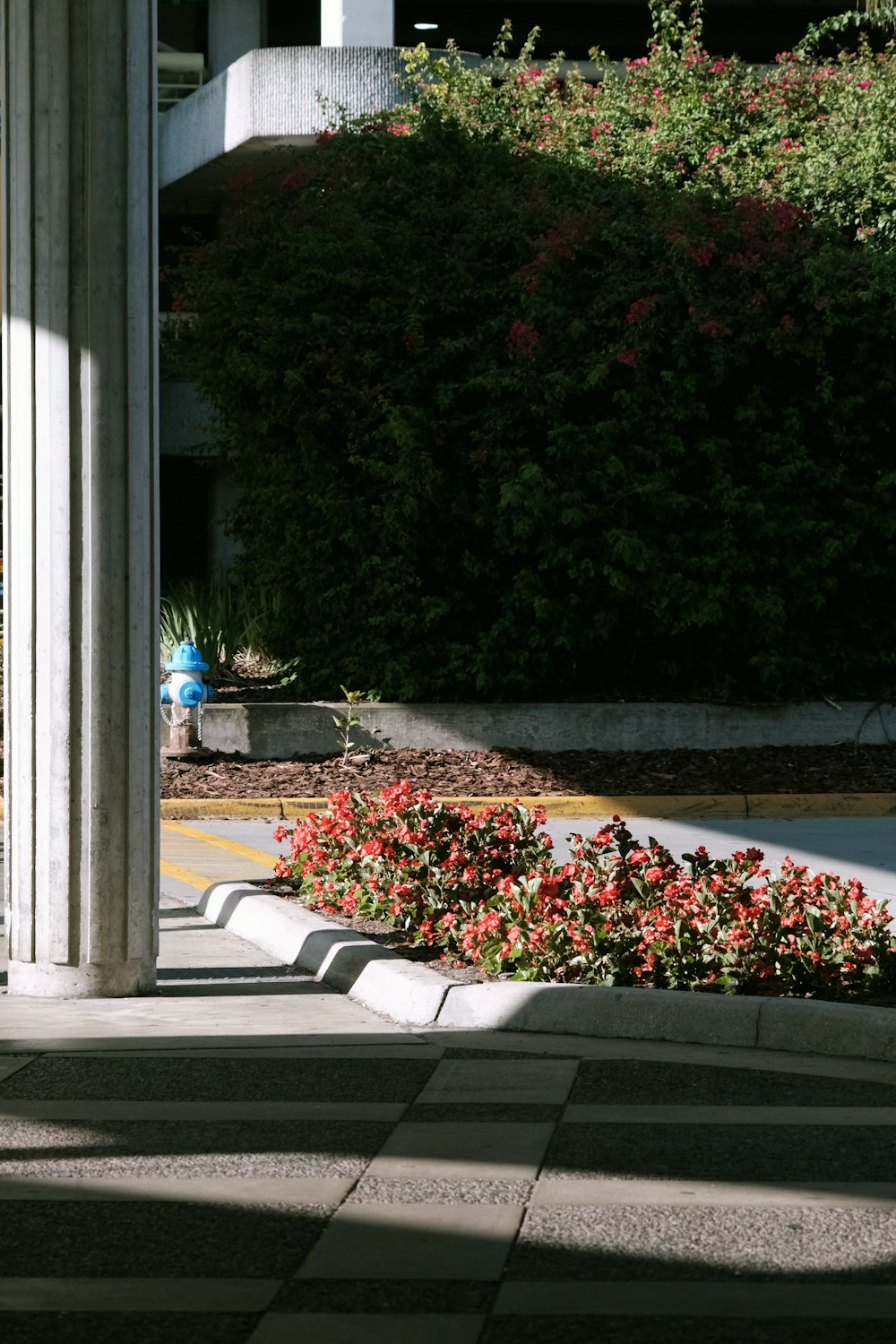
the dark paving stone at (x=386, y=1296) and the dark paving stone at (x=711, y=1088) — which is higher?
the dark paving stone at (x=386, y=1296)

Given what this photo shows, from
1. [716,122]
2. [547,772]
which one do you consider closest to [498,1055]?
[547,772]

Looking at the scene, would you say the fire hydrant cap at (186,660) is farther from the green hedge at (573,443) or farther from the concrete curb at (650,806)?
the green hedge at (573,443)

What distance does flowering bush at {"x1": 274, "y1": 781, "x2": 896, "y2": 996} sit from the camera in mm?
6418

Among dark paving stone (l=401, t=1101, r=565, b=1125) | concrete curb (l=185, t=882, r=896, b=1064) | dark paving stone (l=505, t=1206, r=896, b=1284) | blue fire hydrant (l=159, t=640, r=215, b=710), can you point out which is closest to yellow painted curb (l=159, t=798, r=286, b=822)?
blue fire hydrant (l=159, t=640, r=215, b=710)

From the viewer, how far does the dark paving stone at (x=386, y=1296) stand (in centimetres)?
371

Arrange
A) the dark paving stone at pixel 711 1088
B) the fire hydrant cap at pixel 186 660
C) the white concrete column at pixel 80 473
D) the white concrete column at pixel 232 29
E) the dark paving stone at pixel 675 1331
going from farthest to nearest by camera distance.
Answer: the white concrete column at pixel 232 29 < the fire hydrant cap at pixel 186 660 < the white concrete column at pixel 80 473 < the dark paving stone at pixel 711 1088 < the dark paving stone at pixel 675 1331

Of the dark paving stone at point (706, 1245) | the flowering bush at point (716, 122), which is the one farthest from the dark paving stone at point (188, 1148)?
the flowering bush at point (716, 122)

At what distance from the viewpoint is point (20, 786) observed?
6.79 meters

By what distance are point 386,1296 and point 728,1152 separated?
54.4 inches

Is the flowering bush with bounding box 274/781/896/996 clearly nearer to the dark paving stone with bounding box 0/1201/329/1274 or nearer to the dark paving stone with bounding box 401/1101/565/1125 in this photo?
the dark paving stone with bounding box 401/1101/565/1125

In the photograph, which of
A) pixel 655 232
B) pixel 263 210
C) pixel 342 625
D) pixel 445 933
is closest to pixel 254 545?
pixel 342 625

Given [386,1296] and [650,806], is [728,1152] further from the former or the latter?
[650,806]

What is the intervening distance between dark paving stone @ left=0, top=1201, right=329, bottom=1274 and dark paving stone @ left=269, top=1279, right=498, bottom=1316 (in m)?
0.12

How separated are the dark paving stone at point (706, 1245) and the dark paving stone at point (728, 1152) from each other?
0.31 metres
